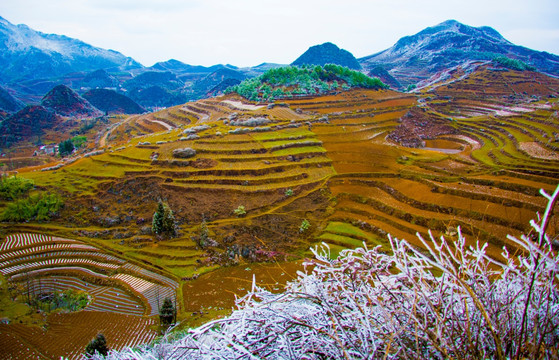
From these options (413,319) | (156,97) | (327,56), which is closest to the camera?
(413,319)

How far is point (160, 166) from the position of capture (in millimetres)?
33969

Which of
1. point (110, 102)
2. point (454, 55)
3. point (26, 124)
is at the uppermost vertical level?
point (454, 55)

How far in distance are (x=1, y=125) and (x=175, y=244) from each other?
91.3 metres

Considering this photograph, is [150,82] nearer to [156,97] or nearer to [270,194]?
[156,97]

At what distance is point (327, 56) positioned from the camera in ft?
607

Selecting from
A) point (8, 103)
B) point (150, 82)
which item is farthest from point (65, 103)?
point (150, 82)

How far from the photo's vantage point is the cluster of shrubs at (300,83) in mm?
62125

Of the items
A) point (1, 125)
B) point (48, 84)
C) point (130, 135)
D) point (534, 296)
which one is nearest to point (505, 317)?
point (534, 296)

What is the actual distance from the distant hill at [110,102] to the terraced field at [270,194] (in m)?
99.9

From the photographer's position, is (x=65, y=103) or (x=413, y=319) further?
(x=65, y=103)

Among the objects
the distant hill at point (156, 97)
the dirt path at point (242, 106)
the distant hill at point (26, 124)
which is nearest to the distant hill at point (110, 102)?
the distant hill at point (156, 97)

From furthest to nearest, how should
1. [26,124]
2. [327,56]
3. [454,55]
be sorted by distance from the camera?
[327,56] → [454,55] → [26,124]

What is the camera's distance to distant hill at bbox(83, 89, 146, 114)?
127 metres

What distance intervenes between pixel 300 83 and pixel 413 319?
220 feet
